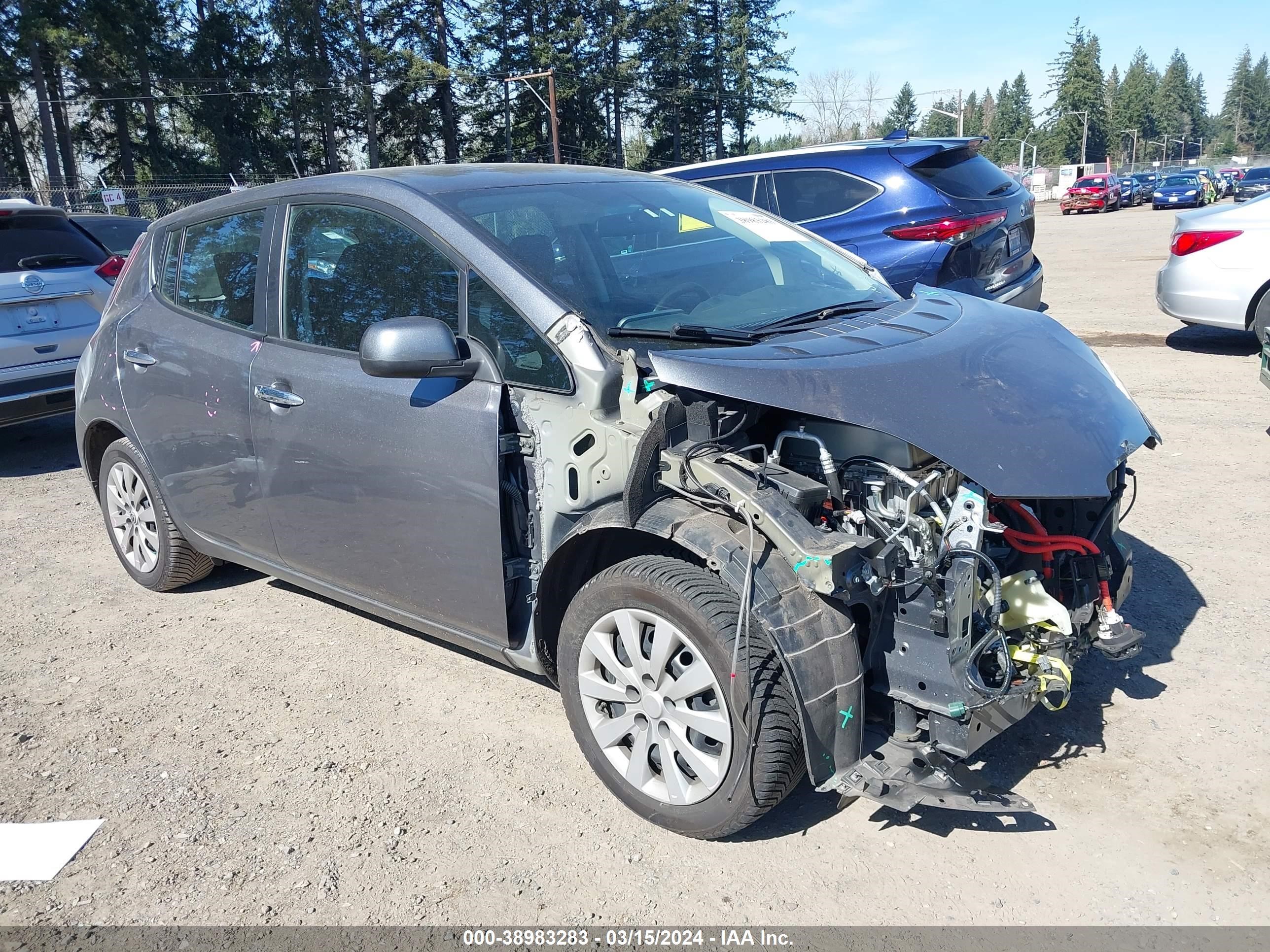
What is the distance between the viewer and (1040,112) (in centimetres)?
12619

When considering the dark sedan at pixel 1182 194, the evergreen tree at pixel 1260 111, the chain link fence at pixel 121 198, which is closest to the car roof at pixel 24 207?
the chain link fence at pixel 121 198

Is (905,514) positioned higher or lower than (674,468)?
lower

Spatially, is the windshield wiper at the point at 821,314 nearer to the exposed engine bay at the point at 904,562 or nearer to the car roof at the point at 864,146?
the exposed engine bay at the point at 904,562

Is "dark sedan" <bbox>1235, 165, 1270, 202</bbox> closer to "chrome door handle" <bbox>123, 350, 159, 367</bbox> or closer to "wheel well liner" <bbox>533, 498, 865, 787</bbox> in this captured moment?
"chrome door handle" <bbox>123, 350, 159, 367</bbox>

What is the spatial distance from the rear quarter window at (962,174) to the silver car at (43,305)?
6102mm

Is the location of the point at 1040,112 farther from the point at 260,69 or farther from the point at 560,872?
the point at 560,872

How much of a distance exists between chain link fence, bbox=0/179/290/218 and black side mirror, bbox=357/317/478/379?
67.6 feet

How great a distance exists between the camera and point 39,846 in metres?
2.96

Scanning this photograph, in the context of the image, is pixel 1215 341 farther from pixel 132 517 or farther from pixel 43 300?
pixel 43 300

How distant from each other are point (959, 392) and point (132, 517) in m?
4.00

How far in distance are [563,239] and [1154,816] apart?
252cm

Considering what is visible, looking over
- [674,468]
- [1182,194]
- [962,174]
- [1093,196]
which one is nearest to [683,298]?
[674,468]

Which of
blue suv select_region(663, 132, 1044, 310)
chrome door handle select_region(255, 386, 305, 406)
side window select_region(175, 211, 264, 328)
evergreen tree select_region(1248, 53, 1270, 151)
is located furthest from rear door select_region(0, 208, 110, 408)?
evergreen tree select_region(1248, 53, 1270, 151)

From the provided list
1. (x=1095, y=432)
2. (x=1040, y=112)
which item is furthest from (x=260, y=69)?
(x=1040, y=112)
